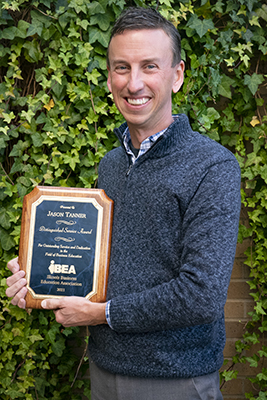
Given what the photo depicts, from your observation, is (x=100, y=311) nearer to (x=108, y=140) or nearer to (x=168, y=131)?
(x=168, y=131)

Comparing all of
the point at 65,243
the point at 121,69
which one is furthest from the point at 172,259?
the point at 121,69

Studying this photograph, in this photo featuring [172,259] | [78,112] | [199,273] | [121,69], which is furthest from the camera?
[78,112]

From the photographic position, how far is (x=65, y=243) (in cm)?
112

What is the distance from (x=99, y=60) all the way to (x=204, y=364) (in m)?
1.42

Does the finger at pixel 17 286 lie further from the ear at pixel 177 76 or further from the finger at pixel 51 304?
the ear at pixel 177 76

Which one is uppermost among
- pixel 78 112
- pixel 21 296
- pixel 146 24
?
pixel 146 24

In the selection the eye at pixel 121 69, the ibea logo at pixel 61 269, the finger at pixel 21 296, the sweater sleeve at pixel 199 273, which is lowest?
the finger at pixel 21 296

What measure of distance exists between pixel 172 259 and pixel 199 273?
123 millimetres

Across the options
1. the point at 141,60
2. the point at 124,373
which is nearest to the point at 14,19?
the point at 141,60

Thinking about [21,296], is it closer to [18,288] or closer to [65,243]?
[18,288]

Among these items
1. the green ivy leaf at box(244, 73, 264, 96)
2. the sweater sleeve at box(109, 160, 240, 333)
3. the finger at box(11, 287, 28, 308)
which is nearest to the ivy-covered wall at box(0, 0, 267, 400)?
the green ivy leaf at box(244, 73, 264, 96)

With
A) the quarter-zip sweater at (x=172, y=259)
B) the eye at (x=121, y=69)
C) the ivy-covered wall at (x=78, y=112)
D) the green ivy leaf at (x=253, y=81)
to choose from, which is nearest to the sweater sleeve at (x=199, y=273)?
the quarter-zip sweater at (x=172, y=259)

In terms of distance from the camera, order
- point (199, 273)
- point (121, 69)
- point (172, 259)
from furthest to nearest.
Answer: point (121, 69), point (172, 259), point (199, 273)

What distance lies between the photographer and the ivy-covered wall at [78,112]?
180cm
